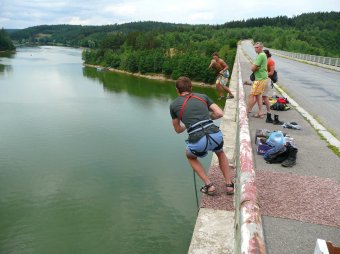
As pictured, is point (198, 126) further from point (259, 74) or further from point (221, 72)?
point (221, 72)

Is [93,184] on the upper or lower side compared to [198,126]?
lower

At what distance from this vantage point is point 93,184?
21000 mm

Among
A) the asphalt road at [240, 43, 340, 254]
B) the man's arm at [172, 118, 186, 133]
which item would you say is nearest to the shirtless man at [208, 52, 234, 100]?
the asphalt road at [240, 43, 340, 254]

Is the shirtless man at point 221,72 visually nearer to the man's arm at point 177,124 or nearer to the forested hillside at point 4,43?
the man's arm at point 177,124

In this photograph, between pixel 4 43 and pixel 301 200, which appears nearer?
pixel 301 200

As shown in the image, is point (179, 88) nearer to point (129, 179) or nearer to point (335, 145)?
point (335, 145)

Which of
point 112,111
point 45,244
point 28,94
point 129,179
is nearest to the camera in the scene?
point 45,244

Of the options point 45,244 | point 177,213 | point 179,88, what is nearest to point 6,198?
point 45,244

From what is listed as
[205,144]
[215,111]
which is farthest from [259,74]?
[205,144]

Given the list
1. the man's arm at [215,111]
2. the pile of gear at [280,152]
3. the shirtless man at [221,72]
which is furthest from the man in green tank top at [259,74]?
the man's arm at [215,111]

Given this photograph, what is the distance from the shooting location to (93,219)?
17.3 m

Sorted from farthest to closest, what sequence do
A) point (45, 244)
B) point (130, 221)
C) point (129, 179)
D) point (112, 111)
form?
point (112, 111) → point (129, 179) → point (130, 221) → point (45, 244)

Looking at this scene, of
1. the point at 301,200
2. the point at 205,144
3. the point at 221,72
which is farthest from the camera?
the point at 221,72

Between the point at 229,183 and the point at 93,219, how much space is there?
45.5ft
